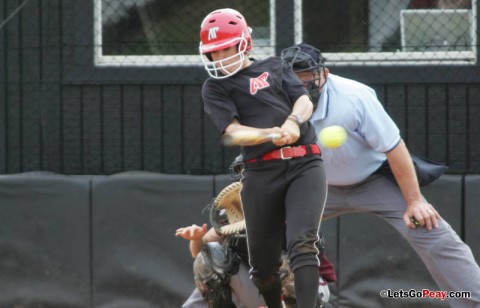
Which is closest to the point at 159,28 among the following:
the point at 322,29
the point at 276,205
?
the point at 322,29

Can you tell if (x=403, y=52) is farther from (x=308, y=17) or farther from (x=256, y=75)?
(x=256, y=75)

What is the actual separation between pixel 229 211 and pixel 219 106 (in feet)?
2.93

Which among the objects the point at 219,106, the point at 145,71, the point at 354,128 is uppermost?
the point at 145,71

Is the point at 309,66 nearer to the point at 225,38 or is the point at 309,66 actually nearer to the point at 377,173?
the point at 225,38

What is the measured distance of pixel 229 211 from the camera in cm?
617

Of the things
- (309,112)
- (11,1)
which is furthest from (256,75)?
(11,1)

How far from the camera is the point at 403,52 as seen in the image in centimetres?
806

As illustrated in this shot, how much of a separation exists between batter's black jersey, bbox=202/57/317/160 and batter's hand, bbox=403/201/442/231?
79cm

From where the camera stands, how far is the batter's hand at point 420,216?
19.3 ft

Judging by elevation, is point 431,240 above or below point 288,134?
below

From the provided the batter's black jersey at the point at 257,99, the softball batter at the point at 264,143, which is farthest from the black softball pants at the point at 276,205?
the batter's black jersey at the point at 257,99

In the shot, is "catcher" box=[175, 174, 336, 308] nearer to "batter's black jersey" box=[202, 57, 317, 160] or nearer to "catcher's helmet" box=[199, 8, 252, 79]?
"batter's black jersey" box=[202, 57, 317, 160]

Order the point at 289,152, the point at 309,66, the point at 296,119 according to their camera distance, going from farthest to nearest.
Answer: the point at 309,66 < the point at 289,152 < the point at 296,119

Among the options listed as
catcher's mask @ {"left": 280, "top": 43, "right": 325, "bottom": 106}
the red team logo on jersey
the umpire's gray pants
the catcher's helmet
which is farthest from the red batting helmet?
the umpire's gray pants
